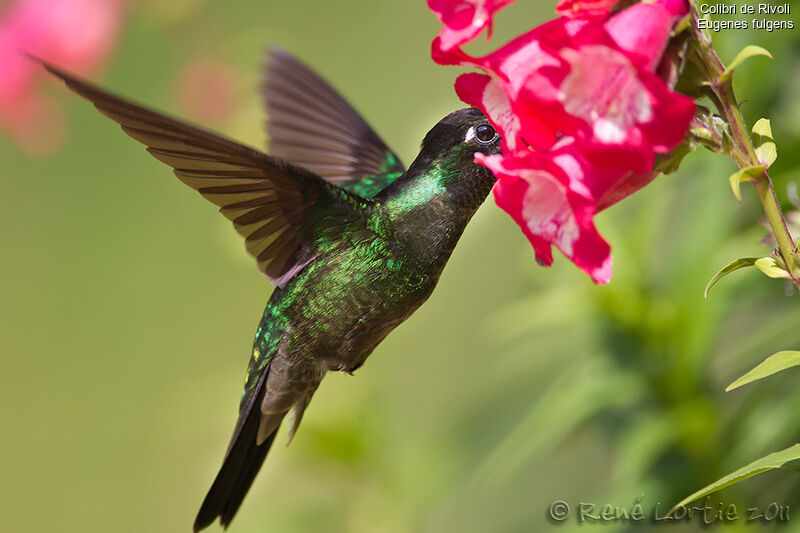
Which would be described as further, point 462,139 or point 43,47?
point 43,47

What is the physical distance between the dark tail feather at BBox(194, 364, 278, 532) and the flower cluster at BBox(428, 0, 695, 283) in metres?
0.60

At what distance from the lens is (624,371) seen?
51.2 inches

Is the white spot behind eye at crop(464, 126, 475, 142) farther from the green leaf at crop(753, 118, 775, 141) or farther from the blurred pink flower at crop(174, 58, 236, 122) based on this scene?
the blurred pink flower at crop(174, 58, 236, 122)

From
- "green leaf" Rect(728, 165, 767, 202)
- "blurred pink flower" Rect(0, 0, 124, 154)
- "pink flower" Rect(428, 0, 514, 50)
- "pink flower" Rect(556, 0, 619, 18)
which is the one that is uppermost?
"blurred pink flower" Rect(0, 0, 124, 154)

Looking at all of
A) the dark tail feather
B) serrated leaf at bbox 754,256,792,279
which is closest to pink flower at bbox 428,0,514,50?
serrated leaf at bbox 754,256,792,279

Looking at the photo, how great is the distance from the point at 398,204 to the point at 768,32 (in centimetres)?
58

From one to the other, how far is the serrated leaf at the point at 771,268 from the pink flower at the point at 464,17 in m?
0.27

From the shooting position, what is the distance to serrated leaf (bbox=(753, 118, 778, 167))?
652mm

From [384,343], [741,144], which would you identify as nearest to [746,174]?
[741,144]

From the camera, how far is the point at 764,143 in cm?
66

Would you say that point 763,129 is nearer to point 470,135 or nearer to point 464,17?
point 464,17

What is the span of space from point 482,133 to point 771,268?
394mm

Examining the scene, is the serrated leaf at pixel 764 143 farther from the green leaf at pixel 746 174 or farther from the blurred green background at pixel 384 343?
the blurred green background at pixel 384 343

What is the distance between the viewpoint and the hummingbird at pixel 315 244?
3.21 ft
